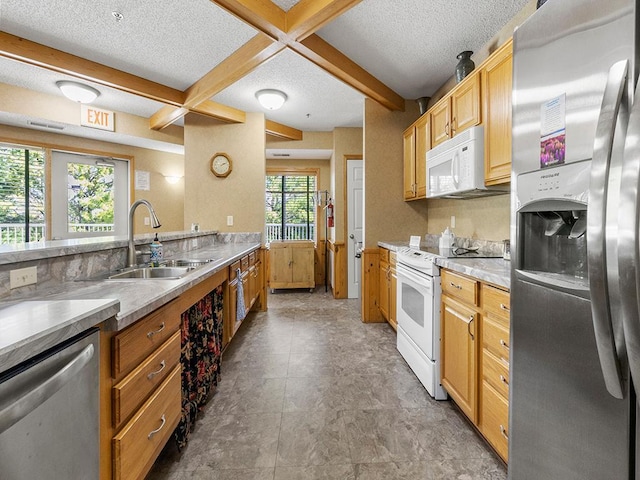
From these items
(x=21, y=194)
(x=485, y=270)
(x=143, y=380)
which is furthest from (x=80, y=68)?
(x=485, y=270)

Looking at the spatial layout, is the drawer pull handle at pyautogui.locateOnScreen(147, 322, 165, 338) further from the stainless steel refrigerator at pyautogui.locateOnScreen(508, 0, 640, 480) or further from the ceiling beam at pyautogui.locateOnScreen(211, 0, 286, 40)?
the ceiling beam at pyautogui.locateOnScreen(211, 0, 286, 40)

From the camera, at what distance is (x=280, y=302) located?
473 cm

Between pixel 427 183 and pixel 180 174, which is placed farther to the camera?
pixel 180 174

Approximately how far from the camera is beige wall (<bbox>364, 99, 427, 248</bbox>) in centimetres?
361

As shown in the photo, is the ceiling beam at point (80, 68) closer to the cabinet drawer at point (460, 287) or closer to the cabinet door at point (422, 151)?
the cabinet door at point (422, 151)

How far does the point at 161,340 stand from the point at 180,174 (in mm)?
4866

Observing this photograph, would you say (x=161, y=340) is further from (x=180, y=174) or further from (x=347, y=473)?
(x=180, y=174)

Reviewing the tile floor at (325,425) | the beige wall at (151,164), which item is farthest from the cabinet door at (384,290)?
the beige wall at (151,164)

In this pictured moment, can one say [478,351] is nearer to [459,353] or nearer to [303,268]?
[459,353]

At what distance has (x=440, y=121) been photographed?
2.73 m

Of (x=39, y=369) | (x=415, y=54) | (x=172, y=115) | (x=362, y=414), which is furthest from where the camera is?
(x=172, y=115)

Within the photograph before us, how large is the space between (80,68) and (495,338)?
12.8ft

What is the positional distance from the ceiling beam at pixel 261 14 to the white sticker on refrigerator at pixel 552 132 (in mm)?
1791

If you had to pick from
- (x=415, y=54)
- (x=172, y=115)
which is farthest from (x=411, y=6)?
(x=172, y=115)
